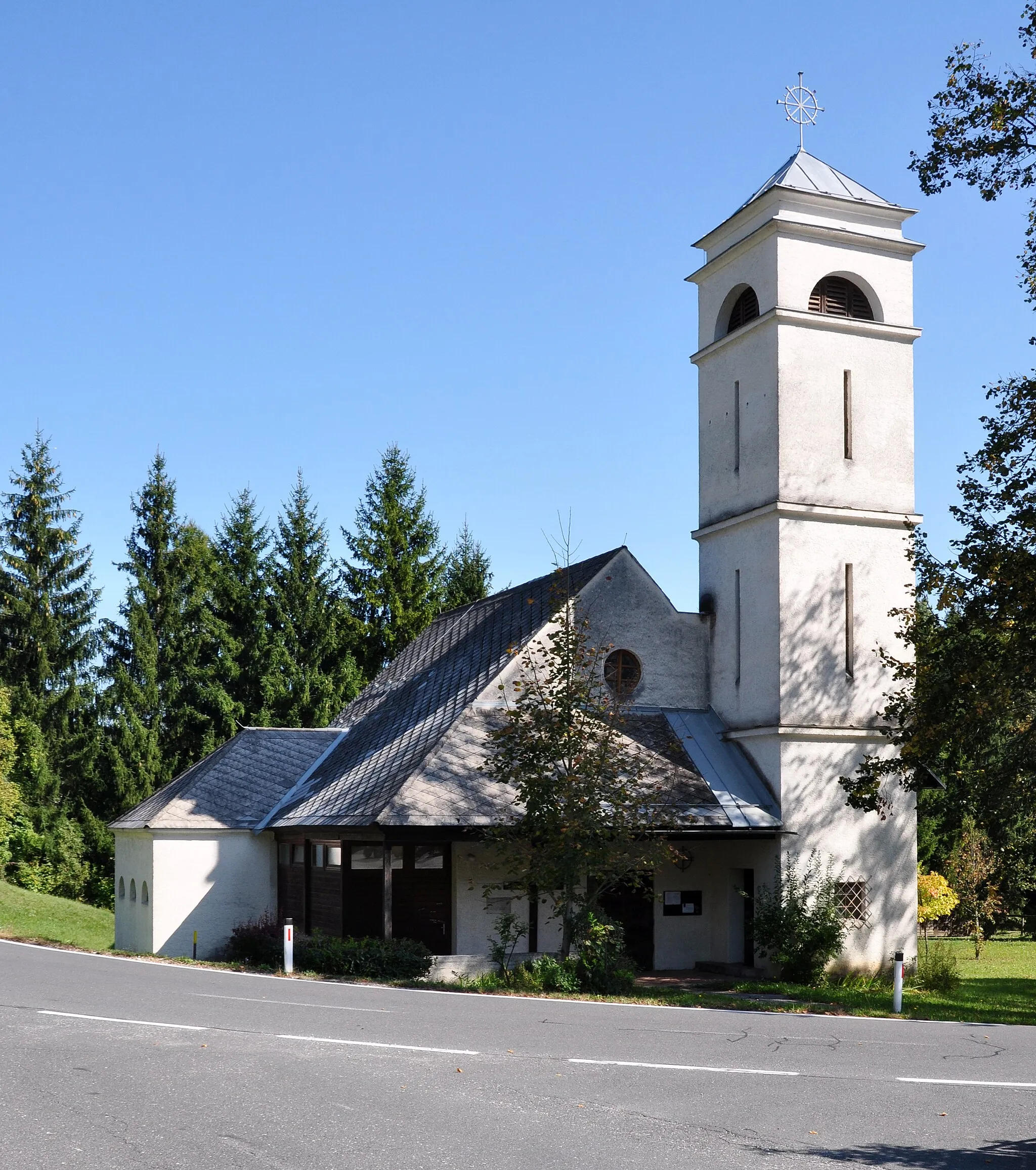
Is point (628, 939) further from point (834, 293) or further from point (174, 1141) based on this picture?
point (174, 1141)

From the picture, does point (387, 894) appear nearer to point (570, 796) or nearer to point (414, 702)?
point (570, 796)

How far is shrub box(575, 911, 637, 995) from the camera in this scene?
1903 centimetres

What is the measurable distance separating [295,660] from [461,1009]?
31031 mm

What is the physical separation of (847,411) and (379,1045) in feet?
53.6

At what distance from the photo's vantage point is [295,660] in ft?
149

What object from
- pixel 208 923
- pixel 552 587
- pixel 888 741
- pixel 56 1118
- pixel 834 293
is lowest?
pixel 208 923

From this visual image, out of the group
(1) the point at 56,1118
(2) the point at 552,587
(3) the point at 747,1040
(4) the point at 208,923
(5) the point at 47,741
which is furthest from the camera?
(5) the point at 47,741

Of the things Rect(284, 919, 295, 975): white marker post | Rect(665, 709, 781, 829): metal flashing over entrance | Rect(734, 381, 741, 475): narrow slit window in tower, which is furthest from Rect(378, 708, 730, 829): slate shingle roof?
Rect(734, 381, 741, 475): narrow slit window in tower

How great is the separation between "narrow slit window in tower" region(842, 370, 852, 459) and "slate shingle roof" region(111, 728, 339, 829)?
13.3 m

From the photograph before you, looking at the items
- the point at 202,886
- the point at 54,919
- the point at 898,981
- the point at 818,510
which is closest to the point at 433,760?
the point at 202,886

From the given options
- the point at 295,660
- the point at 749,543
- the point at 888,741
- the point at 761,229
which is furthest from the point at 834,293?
the point at 295,660

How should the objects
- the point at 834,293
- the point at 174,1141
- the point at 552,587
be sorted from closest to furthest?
the point at 174,1141 → the point at 552,587 → the point at 834,293

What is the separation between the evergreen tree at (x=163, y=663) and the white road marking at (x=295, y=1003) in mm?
28167

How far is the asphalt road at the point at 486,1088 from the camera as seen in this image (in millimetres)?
7867
